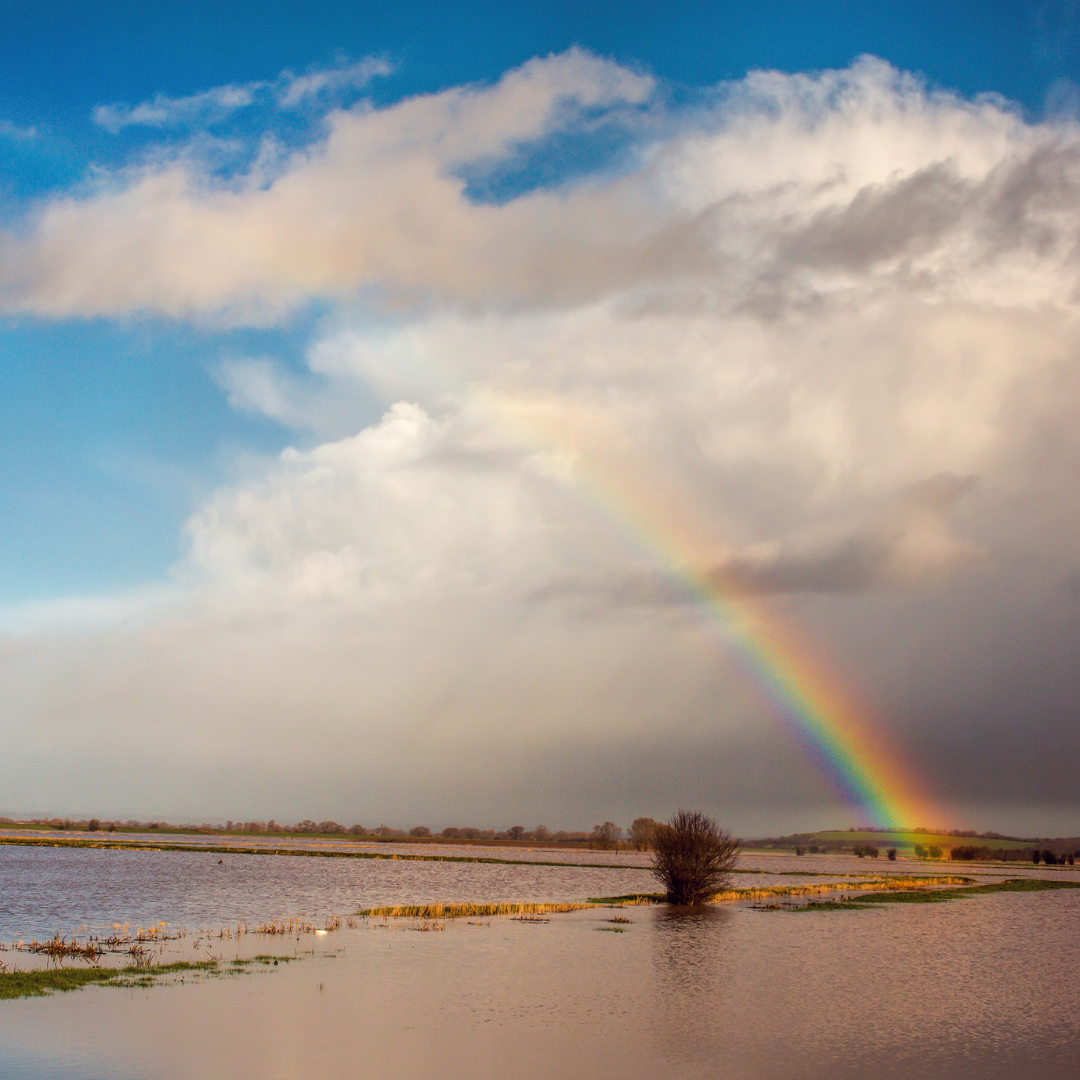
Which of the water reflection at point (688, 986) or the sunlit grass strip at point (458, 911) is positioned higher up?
the water reflection at point (688, 986)

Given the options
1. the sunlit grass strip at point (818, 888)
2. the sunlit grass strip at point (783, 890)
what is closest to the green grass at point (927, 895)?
the sunlit grass strip at point (818, 888)

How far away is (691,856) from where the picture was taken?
7112cm

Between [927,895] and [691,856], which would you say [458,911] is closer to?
[691,856]

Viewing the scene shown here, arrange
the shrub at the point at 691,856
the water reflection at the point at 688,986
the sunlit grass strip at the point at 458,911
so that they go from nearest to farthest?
the water reflection at the point at 688,986 → the sunlit grass strip at the point at 458,911 → the shrub at the point at 691,856

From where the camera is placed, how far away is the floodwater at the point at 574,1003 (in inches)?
894

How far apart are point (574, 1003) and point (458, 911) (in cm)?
3094

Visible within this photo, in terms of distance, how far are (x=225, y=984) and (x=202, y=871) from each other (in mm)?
74122

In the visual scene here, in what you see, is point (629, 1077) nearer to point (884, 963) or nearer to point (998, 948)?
point (884, 963)

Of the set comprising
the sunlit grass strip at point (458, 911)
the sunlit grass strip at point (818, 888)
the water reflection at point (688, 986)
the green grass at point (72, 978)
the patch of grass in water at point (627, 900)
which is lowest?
the sunlit grass strip at point (818, 888)

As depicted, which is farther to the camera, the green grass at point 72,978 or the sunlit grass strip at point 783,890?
the sunlit grass strip at point 783,890

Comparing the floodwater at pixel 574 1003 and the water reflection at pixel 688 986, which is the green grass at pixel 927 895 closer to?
the floodwater at pixel 574 1003

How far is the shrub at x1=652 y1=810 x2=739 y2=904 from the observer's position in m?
70.8

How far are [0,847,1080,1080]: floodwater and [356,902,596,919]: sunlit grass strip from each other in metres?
2.83

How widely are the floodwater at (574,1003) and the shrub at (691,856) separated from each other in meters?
8.16
